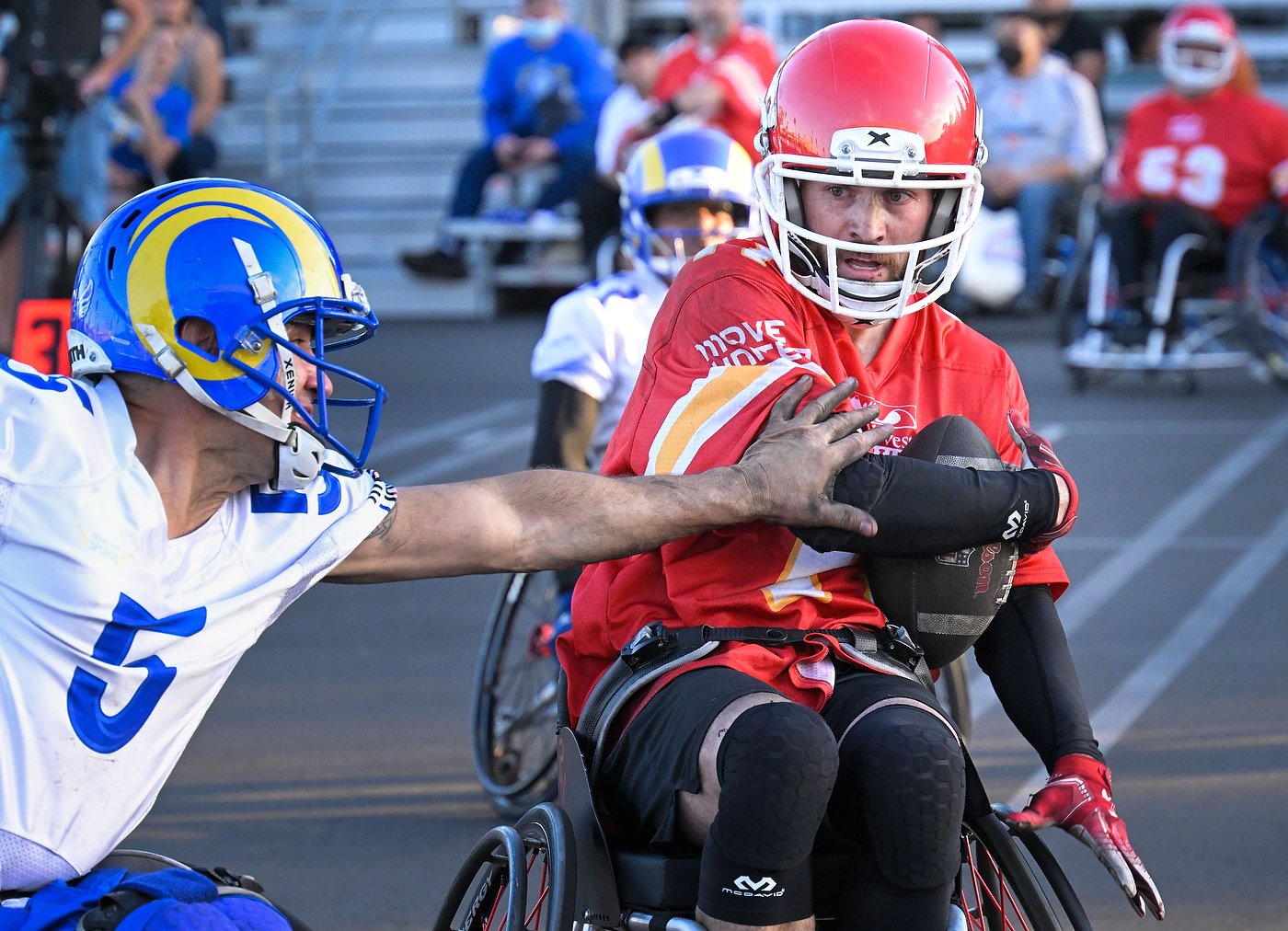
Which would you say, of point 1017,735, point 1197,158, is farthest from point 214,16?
point 1017,735

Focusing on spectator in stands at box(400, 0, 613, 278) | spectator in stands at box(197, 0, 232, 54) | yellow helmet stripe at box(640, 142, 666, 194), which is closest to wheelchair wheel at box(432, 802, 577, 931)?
yellow helmet stripe at box(640, 142, 666, 194)

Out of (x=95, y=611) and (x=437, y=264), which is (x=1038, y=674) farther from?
(x=437, y=264)

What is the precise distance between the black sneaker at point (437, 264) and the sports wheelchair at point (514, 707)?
10.9 meters

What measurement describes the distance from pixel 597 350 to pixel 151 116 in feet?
33.6

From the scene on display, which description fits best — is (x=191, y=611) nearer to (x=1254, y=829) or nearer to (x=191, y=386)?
(x=191, y=386)

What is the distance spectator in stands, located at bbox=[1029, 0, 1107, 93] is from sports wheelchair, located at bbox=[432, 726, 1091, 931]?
13.7 metres

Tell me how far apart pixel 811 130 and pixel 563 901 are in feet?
4.50

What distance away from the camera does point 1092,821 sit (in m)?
2.95

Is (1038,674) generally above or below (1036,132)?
above

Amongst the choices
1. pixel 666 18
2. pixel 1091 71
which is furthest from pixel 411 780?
pixel 666 18

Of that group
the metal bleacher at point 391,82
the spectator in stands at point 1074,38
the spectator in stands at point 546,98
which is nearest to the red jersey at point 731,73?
the spectator in stands at point 546,98

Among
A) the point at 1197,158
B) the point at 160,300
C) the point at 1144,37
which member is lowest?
the point at 1197,158

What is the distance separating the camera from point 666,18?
64.6ft

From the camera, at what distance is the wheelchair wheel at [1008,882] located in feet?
9.31
